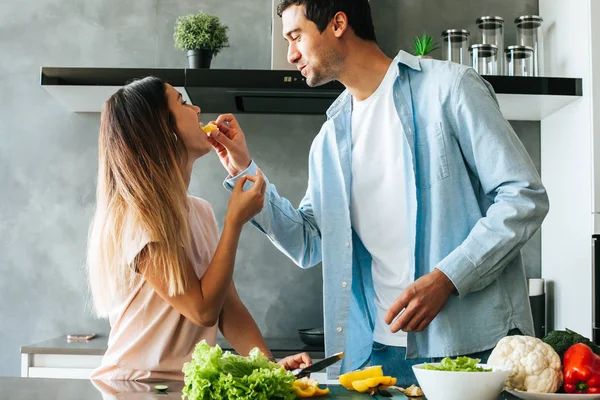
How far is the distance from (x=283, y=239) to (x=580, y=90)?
5.33ft

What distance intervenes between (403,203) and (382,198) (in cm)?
6

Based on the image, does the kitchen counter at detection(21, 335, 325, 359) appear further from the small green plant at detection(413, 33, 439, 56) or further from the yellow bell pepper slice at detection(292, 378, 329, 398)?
the yellow bell pepper slice at detection(292, 378, 329, 398)

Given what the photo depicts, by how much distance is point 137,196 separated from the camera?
5.40 ft

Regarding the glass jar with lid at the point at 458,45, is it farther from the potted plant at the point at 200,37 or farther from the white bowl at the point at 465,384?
the white bowl at the point at 465,384

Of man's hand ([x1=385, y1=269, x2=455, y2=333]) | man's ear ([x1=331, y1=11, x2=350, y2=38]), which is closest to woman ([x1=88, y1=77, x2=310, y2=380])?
man's hand ([x1=385, y1=269, x2=455, y2=333])

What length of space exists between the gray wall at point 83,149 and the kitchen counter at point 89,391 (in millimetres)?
1966

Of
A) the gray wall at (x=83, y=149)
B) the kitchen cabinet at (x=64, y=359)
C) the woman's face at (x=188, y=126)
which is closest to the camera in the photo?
the woman's face at (x=188, y=126)

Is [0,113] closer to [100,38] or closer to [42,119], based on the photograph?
[42,119]

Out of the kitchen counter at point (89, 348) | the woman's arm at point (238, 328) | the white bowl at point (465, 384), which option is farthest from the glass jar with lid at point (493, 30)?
the white bowl at point (465, 384)

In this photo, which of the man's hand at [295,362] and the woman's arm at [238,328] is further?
the woman's arm at [238,328]

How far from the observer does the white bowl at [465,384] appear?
1.06 metres

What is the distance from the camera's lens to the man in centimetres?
159

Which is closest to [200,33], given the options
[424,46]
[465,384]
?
[424,46]

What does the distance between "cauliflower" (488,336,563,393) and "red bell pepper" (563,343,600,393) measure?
0.05ft
